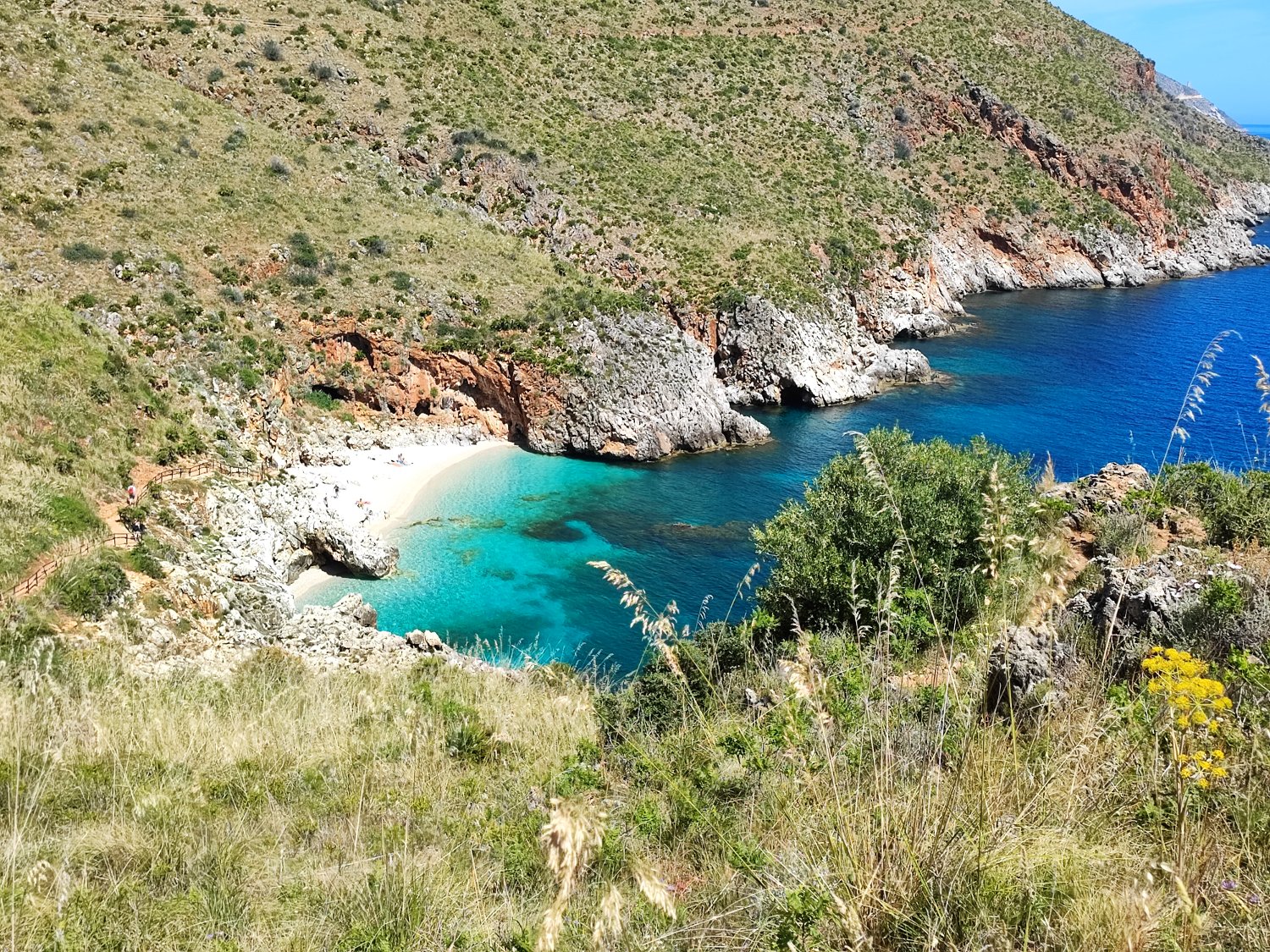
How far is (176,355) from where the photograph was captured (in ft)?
98.9

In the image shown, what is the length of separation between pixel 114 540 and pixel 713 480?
23.3 m

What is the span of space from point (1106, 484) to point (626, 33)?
6337 centimetres

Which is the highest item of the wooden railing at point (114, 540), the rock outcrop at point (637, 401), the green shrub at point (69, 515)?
the rock outcrop at point (637, 401)

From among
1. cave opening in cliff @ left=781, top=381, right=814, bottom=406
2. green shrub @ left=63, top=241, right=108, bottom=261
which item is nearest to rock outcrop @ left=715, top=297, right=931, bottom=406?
cave opening in cliff @ left=781, top=381, right=814, bottom=406

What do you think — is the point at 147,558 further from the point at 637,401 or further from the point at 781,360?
the point at 781,360

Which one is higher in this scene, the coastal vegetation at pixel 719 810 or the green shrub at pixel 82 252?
the coastal vegetation at pixel 719 810

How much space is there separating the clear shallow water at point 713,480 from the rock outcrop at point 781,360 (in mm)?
1620

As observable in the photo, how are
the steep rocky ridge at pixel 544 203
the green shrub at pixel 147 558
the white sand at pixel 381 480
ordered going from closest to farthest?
the green shrub at pixel 147 558 → the white sand at pixel 381 480 → the steep rocky ridge at pixel 544 203

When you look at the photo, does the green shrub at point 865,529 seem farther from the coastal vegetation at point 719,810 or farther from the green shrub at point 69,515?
the green shrub at point 69,515

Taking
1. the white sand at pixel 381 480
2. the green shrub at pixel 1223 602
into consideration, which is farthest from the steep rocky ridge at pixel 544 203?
the green shrub at pixel 1223 602

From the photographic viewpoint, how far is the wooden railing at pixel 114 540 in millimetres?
16531

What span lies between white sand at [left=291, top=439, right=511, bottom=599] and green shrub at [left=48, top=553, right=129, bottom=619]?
8239 mm

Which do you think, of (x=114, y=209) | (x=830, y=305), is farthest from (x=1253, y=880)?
(x=830, y=305)

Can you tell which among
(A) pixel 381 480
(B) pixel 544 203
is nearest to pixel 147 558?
(A) pixel 381 480
